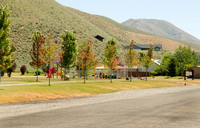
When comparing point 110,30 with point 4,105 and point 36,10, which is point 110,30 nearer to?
point 36,10

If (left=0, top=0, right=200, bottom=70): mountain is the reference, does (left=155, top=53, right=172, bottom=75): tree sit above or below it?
below

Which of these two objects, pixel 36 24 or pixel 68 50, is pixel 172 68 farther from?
pixel 36 24

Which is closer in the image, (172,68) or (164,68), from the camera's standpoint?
(172,68)

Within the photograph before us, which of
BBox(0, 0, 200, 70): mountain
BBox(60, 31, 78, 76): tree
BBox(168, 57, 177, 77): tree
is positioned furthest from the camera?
BBox(0, 0, 200, 70): mountain

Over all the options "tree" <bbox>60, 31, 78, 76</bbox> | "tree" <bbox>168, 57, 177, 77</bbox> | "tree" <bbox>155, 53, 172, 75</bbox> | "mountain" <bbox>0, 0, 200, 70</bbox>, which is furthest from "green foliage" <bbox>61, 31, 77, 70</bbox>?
"mountain" <bbox>0, 0, 200, 70</bbox>

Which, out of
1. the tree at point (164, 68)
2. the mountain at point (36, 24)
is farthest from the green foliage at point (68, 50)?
the mountain at point (36, 24)

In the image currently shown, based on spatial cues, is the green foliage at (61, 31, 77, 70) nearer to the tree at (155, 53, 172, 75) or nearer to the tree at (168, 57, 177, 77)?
the tree at (168, 57, 177, 77)

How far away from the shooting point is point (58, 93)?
23141 millimetres

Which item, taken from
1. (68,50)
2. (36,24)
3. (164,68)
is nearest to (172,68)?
(164,68)

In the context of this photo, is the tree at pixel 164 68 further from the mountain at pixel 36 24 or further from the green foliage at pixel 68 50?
the mountain at pixel 36 24

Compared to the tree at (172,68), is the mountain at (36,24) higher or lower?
higher

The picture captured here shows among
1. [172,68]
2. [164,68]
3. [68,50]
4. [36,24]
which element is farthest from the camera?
[36,24]

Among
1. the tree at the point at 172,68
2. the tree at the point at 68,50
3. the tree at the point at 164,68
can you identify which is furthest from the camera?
the tree at the point at 164,68

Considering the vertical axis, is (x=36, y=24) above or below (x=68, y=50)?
above
